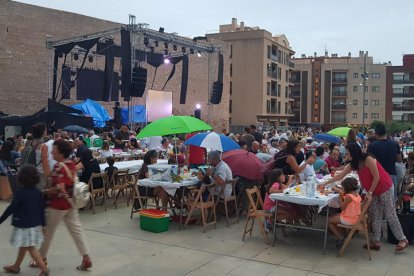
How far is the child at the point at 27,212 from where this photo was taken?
4586mm

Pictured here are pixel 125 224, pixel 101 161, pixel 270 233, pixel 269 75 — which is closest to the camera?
pixel 270 233

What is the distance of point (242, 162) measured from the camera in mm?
8281

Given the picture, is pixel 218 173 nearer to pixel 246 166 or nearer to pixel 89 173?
pixel 246 166

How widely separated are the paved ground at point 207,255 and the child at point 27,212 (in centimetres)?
69

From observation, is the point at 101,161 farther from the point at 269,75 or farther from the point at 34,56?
the point at 269,75

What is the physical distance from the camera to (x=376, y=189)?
243 inches

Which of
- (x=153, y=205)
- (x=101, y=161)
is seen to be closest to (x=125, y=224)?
(x=153, y=205)

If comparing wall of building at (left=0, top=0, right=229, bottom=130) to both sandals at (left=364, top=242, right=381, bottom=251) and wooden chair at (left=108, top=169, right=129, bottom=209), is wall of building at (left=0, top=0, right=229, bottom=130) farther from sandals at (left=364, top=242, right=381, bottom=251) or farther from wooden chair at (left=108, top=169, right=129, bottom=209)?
sandals at (left=364, top=242, right=381, bottom=251)

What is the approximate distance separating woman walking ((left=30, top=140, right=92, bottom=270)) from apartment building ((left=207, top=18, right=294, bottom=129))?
154 ft

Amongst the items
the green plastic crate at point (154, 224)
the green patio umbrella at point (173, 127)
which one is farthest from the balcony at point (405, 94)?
the green plastic crate at point (154, 224)

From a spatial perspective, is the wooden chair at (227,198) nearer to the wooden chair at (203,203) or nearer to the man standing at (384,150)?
the wooden chair at (203,203)

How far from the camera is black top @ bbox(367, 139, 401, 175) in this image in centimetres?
695

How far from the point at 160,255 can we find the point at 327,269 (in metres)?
2.14

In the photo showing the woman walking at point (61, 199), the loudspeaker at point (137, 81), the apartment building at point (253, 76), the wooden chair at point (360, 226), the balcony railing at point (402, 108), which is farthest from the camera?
the balcony railing at point (402, 108)
